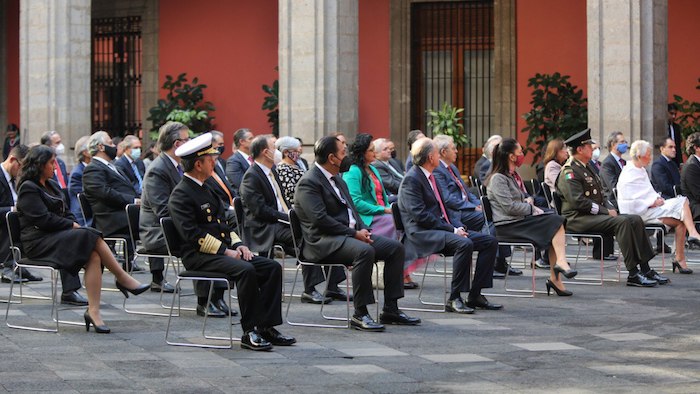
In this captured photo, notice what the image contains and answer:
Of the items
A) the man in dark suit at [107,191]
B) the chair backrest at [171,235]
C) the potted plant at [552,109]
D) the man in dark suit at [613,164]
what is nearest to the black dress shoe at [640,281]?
the man in dark suit at [613,164]

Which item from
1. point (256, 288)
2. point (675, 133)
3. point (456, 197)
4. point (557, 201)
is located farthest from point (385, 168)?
point (675, 133)

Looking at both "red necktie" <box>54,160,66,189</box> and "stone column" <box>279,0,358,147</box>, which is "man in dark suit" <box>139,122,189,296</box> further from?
"stone column" <box>279,0,358,147</box>

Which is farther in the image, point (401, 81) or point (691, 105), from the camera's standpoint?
point (401, 81)

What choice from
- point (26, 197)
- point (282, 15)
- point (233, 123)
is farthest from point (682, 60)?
point (26, 197)

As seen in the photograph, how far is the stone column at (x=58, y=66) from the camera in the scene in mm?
21500

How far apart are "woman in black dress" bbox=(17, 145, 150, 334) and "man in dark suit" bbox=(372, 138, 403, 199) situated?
4540 mm

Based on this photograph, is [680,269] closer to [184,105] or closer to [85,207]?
[85,207]

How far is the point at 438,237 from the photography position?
35.4 feet

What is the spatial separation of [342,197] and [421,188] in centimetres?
98

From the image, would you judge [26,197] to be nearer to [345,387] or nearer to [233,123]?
[345,387]

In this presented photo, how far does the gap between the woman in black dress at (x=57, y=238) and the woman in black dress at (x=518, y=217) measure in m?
3.50

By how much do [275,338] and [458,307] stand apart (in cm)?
235

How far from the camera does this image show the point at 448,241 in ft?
35.3

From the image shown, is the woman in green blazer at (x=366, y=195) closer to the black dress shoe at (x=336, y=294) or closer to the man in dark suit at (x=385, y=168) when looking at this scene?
the black dress shoe at (x=336, y=294)
